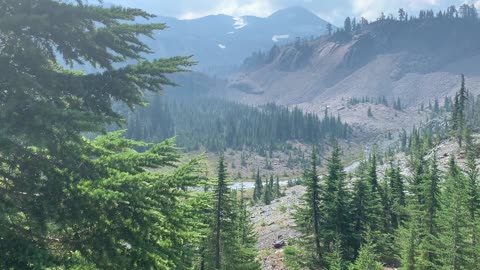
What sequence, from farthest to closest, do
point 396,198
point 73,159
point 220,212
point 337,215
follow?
point 396,198 < point 337,215 < point 220,212 < point 73,159

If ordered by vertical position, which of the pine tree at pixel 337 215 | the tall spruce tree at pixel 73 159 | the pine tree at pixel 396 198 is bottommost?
the pine tree at pixel 396 198

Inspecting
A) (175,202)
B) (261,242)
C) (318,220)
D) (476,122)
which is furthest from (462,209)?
(476,122)

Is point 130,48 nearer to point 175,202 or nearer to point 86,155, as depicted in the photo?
point 86,155

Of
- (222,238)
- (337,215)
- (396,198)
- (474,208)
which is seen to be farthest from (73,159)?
(396,198)

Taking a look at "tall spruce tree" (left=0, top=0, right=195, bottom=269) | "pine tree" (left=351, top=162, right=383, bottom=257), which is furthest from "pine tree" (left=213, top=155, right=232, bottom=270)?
"tall spruce tree" (left=0, top=0, right=195, bottom=269)

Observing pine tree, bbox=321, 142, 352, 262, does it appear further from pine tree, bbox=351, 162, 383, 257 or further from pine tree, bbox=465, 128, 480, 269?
pine tree, bbox=465, 128, 480, 269

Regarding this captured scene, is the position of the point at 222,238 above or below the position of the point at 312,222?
above

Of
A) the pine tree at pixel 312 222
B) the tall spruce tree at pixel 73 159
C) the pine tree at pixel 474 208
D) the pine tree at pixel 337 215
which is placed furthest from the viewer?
the pine tree at pixel 312 222

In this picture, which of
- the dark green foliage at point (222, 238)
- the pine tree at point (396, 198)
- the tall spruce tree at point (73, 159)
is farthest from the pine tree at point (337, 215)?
the tall spruce tree at point (73, 159)

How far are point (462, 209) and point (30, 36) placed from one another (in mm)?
27883

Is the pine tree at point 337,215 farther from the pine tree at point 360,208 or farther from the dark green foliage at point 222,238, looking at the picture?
the dark green foliage at point 222,238

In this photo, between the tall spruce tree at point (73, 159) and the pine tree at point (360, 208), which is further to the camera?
the pine tree at point (360, 208)

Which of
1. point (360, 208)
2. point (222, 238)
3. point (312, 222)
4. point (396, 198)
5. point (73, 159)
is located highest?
point (73, 159)

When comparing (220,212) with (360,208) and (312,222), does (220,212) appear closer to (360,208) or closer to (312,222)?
(312,222)
